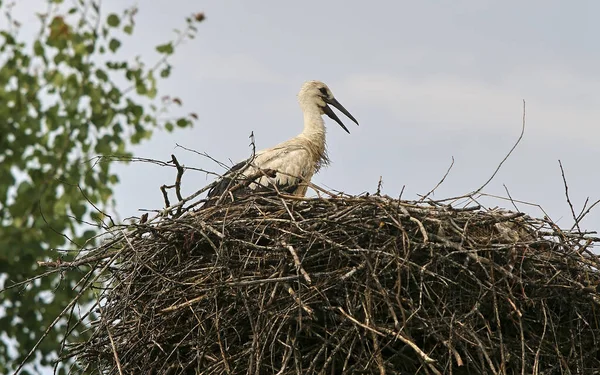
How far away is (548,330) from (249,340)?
1224 mm

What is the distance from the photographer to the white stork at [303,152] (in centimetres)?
698

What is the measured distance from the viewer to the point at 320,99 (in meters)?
8.00

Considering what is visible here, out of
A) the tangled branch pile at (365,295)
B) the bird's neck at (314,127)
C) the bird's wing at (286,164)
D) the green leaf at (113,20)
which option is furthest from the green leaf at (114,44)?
the tangled branch pile at (365,295)

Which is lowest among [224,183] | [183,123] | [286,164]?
[224,183]

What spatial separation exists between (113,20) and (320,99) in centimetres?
312

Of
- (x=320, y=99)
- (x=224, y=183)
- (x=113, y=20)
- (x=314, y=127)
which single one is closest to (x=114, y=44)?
(x=113, y=20)

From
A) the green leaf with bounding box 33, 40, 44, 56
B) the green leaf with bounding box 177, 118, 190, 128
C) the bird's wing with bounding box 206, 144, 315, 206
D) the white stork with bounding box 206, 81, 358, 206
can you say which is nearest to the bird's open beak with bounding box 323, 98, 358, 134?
the white stork with bounding box 206, 81, 358, 206

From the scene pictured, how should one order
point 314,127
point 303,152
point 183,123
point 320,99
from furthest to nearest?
point 183,123 < point 320,99 < point 314,127 < point 303,152

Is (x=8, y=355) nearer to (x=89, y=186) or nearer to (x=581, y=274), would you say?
(x=89, y=186)

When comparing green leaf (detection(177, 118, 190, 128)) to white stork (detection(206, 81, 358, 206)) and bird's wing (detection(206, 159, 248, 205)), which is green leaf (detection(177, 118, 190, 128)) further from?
bird's wing (detection(206, 159, 248, 205))

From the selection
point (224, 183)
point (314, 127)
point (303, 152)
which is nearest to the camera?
point (224, 183)

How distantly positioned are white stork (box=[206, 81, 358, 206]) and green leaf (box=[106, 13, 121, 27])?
9.53 ft

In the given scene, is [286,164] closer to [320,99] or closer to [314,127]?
[314,127]

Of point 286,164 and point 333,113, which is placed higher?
point 333,113
